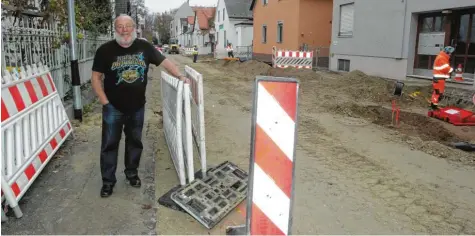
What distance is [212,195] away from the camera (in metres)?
4.07

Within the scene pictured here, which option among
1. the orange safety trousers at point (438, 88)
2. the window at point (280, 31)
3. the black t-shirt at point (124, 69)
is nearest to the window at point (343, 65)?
the window at point (280, 31)

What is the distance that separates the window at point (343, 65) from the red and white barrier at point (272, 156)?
16802mm

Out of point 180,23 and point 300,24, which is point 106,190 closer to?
point 300,24

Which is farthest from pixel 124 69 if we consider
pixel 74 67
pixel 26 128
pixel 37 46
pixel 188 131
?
pixel 74 67

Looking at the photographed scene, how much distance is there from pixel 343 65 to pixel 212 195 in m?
16.5

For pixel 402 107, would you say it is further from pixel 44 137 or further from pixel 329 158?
pixel 44 137

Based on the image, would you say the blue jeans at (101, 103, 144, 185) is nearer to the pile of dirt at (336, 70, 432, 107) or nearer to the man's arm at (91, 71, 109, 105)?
the man's arm at (91, 71, 109, 105)

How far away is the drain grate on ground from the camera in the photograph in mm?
3756

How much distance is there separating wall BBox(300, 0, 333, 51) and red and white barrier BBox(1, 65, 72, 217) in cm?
2089

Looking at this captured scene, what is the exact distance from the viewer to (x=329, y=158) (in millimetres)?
5836

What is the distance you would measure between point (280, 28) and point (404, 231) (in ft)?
84.9

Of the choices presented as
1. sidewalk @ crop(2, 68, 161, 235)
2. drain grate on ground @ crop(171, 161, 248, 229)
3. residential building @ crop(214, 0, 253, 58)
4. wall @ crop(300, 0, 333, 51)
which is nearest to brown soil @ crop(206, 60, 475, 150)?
drain grate on ground @ crop(171, 161, 248, 229)

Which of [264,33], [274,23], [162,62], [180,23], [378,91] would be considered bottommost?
[378,91]

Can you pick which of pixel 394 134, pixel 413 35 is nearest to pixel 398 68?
pixel 413 35
